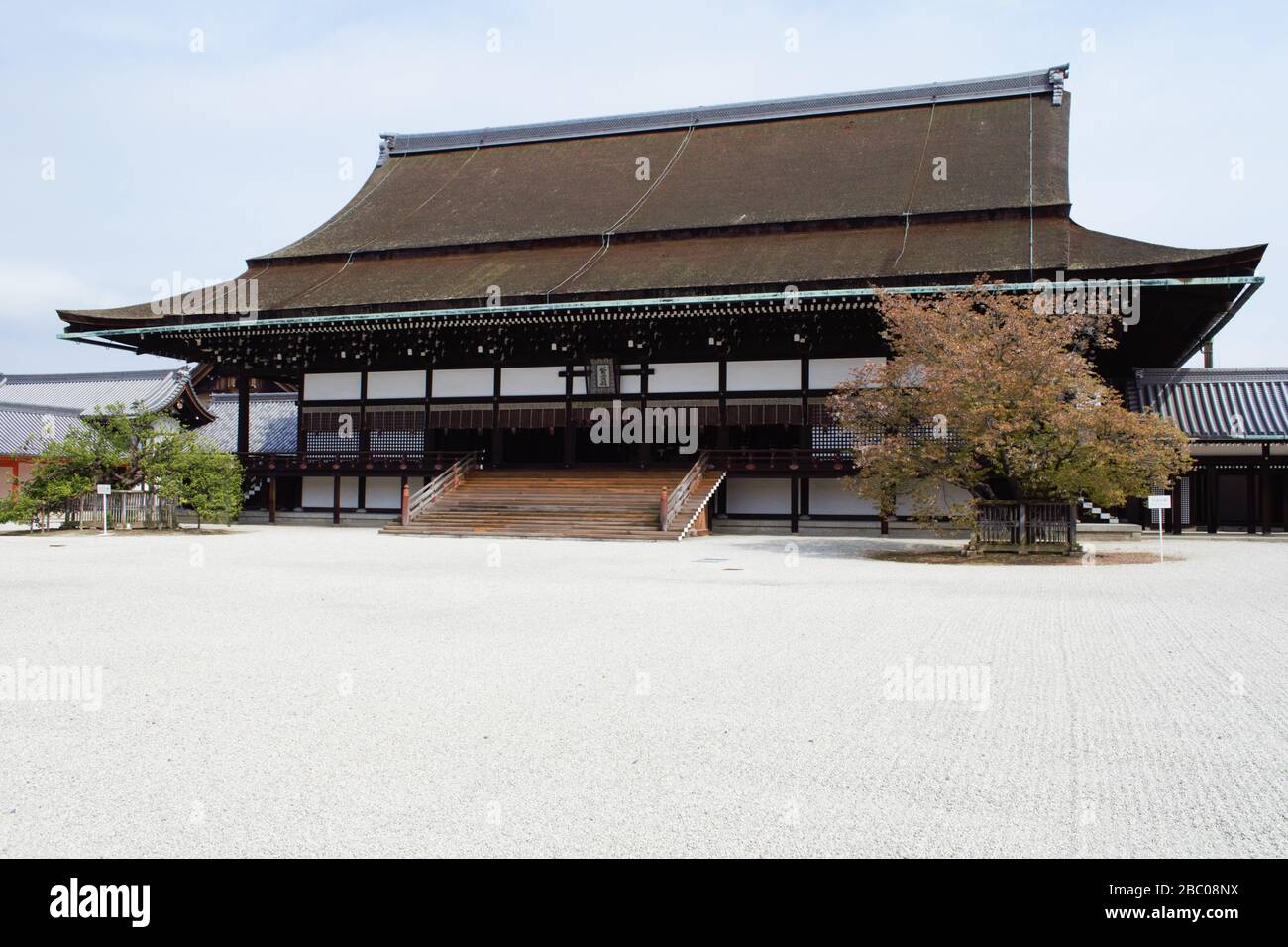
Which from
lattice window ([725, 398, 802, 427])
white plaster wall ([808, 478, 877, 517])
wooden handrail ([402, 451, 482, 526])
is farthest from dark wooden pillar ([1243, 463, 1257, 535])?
wooden handrail ([402, 451, 482, 526])

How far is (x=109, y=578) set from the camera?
1184cm

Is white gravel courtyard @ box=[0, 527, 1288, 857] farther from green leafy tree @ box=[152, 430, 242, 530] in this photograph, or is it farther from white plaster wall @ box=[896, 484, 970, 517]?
white plaster wall @ box=[896, 484, 970, 517]

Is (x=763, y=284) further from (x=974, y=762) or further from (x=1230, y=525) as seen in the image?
(x=974, y=762)

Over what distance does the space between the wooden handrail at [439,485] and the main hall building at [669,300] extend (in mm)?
318

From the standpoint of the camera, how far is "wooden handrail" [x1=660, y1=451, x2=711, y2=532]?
67.8 feet

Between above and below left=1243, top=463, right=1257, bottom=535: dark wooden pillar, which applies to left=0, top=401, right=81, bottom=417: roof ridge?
above

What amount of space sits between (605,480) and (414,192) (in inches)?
632

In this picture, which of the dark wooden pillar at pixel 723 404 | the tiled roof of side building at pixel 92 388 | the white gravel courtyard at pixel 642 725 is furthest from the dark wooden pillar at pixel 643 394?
the tiled roof of side building at pixel 92 388

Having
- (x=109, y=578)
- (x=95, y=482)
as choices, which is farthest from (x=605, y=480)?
(x=109, y=578)

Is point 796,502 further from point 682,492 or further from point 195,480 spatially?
point 195,480

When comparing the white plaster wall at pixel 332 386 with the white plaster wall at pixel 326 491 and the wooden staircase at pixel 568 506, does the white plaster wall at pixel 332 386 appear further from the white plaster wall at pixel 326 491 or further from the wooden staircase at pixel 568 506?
the wooden staircase at pixel 568 506

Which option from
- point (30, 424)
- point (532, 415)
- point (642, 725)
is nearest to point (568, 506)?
point (532, 415)

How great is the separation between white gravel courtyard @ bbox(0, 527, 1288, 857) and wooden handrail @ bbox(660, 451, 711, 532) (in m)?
10.1

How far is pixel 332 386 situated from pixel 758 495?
42.1ft
